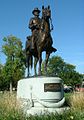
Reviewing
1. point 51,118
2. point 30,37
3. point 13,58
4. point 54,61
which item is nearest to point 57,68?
point 54,61

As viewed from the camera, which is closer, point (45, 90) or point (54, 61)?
point (45, 90)

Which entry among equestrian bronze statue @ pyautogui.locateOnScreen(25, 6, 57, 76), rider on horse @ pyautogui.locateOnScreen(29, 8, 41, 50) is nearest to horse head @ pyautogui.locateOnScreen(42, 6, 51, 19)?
equestrian bronze statue @ pyautogui.locateOnScreen(25, 6, 57, 76)

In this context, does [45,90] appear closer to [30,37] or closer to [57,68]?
[30,37]

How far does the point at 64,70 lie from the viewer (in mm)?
95688

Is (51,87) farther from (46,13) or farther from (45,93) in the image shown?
(46,13)

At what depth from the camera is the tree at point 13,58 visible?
49.9 meters

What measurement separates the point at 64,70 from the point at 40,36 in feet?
266

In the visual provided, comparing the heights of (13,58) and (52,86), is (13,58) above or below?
above

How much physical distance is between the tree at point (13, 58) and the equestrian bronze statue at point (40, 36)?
3393cm

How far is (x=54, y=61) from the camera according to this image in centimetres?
9125

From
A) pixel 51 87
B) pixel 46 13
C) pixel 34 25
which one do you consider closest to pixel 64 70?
pixel 34 25

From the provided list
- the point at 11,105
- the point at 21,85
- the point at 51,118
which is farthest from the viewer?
the point at 21,85

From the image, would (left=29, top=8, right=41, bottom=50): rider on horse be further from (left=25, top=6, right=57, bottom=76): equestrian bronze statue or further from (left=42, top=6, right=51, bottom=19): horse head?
(left=42, top=6, right=51, bottom=19): horse head

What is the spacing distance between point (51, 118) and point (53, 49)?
22.0 feet
